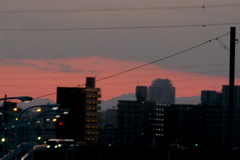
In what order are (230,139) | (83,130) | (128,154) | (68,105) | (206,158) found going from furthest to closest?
(83,130)
(68,105)
(128,154)
(206,158)
(230,139)

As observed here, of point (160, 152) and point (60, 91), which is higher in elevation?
point (60, 91)

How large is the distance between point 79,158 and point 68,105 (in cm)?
11003

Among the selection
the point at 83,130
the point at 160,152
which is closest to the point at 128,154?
the point at 160,152

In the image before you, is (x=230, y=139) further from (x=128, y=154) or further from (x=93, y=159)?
(x=128, y=154)

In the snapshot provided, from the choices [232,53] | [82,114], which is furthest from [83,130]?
[232,53]

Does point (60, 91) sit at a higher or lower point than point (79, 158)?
higher

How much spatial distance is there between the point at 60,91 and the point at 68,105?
5.17 m

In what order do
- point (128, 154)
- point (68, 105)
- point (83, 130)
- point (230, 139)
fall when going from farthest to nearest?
point (83, 130) < point (68, 105) < point (128, 154) < point (230, 139)

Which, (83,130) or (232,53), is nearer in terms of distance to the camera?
(232,53)

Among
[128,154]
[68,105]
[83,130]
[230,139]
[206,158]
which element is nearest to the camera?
[230,139]

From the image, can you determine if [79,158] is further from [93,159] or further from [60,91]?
[60,91]

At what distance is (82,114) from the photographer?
650ft

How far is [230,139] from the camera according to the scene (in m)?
33.2

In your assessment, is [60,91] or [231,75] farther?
[60,91]
